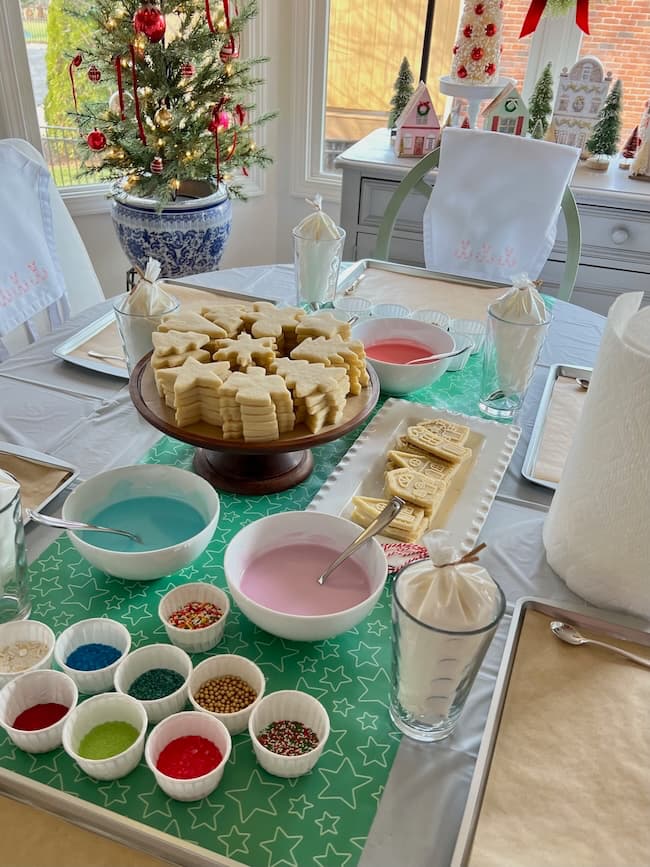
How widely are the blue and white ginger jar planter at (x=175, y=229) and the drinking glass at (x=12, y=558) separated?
6.24 feet

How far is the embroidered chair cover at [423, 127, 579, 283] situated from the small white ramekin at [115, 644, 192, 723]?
135 cm

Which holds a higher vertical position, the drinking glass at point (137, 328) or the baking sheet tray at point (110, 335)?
the drinking glass at point (137, 328)

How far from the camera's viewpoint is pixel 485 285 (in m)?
1.64

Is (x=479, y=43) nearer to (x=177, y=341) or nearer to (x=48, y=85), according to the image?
(x=48, y=85)

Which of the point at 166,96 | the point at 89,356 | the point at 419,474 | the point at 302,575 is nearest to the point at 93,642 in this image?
the point at 302,575

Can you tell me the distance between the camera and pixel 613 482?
75 centimetres

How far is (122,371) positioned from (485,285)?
2.80 feet

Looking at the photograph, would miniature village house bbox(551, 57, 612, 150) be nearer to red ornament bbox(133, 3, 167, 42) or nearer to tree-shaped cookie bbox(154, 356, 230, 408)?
red ornament bbox(133, 3, 167, 42)

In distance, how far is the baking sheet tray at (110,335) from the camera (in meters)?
1.26

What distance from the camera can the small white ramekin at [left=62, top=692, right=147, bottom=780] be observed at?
0.61 metres

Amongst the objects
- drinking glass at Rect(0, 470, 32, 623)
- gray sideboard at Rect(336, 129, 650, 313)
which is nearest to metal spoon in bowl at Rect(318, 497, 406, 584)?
drinking glass at Rect(0, 470, 32, 623)

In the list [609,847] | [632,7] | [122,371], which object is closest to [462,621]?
[609,847]

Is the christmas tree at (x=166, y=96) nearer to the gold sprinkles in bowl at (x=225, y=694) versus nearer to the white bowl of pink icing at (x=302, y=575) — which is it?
the white bowl of pink icing at (x=302, y=575)

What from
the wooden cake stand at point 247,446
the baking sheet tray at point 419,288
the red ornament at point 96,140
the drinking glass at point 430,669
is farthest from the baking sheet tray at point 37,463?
the red ornament at point 96,140
